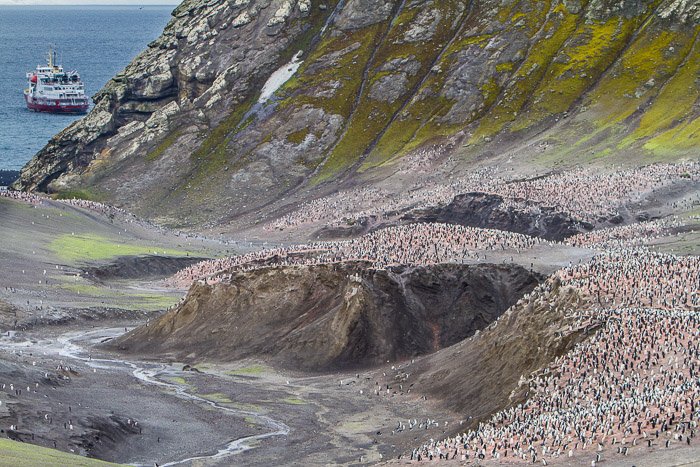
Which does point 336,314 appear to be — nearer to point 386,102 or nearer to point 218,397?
point 218,397

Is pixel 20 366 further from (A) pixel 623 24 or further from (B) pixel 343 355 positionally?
(A) pixel 623 24

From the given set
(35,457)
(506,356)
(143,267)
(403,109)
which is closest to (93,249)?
(143,267)

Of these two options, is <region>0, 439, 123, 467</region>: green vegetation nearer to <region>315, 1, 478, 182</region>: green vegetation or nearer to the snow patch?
<region>315, 1, 478, 182</region>: green vegetation

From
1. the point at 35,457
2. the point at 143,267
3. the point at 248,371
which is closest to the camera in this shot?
the point at 35,457

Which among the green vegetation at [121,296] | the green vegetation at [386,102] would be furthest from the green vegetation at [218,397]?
the green vegetation at [386,102]

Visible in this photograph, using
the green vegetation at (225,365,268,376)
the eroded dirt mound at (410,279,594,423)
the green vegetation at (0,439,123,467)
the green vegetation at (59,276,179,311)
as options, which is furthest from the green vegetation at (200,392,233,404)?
the green vegetation at (59,276,179,311)
